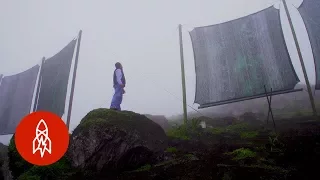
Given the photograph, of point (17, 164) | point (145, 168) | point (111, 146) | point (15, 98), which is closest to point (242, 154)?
point (145, 168)

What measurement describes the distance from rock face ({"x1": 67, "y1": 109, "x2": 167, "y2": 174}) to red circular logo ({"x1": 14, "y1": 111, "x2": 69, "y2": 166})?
810 mm

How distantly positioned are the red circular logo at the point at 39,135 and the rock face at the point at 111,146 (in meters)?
0.81

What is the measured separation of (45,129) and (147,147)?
258cm

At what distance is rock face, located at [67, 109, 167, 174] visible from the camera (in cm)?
629

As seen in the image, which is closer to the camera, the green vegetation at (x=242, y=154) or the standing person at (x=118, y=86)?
the green vegetation at (x=242, y=154)

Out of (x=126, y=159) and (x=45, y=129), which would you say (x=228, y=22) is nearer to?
(x=126, y=159)

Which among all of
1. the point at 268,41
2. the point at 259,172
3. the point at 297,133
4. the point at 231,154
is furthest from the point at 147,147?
the point at 268,41

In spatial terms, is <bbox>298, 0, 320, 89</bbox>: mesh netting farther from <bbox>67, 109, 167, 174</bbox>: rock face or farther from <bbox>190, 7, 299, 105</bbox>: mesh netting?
<bbox>67, 109, 167, 174</bbox>: rock face

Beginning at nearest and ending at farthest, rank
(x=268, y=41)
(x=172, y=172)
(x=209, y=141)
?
(x=172, y=172) → (x=209, y=141) → (x=268, y=41)

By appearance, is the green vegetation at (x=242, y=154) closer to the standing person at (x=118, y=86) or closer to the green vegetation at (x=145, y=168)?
the green vegetation at (x=145, y=168)

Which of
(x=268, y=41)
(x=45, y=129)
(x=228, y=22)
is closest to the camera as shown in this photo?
(x=45, y=129)

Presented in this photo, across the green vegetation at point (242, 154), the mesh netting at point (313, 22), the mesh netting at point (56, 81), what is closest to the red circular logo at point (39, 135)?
the green vegetation at point (242, 154)

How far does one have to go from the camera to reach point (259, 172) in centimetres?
450

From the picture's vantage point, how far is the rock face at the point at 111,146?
20.6 ft
